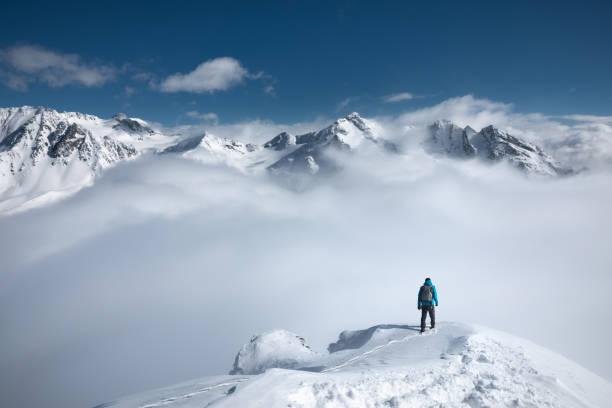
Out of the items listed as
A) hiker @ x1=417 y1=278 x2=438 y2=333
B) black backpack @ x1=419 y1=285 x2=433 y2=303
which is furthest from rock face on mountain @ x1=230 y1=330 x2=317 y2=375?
black backpack @ x1=419 y1=285 x2=433 y2=303

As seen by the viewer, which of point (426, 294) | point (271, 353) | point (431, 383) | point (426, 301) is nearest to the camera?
point (431, 383)

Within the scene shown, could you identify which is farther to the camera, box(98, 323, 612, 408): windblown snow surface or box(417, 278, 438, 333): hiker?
box(417, 278, 438, 333): hiker

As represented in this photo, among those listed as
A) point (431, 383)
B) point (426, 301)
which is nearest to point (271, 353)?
point (426, 301)

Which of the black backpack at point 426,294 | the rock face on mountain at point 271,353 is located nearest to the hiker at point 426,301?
the black backpack at point 426,294

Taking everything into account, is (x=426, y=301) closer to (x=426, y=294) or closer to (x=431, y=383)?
(x=426, y=294)

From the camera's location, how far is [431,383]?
9562 millimetres

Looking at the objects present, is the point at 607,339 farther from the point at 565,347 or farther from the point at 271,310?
the point at 271,310

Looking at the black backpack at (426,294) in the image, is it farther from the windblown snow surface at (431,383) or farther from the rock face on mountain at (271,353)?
the rock face on mountain at (271,353)

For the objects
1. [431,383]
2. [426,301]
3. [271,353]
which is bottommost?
[271,353]

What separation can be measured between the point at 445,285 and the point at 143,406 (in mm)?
210527

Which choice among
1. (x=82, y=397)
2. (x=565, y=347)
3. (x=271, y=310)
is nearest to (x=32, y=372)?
(x=82, y=397)

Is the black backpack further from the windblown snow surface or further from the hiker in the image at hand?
the windblown snow surface

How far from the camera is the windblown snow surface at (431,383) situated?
28.1 feet

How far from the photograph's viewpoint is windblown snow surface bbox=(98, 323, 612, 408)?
8.57 m
